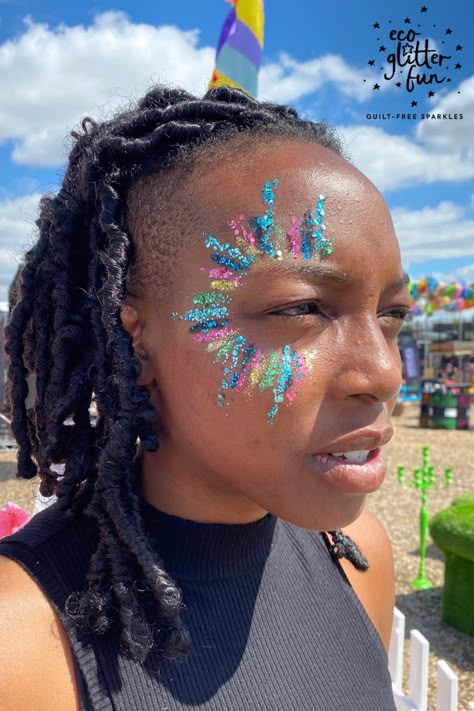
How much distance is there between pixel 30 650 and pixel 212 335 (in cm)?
64

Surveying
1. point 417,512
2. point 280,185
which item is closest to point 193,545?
point 280,185

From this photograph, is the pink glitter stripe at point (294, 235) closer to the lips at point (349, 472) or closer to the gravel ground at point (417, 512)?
the lips at point (349, 472)

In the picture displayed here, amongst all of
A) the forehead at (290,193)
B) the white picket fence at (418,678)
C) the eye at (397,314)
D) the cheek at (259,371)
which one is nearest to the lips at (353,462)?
the cheek at (259,371)

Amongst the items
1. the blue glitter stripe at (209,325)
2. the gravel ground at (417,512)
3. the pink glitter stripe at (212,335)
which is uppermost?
the blue glitter stripe at (209,325)

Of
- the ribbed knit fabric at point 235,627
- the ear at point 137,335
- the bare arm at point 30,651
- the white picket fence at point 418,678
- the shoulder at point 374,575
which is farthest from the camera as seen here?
the white picket fence at point 418,678

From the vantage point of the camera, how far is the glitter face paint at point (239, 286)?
1.14m

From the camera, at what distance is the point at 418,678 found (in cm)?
323

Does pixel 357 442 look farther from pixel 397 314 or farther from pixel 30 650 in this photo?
pixel 30 650

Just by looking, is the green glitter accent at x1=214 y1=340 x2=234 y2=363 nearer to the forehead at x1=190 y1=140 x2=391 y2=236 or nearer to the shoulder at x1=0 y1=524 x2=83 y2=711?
the forehead at x1=190 y1=140 x2=391 y2=236

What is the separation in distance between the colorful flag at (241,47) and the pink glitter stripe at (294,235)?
345 centimetres

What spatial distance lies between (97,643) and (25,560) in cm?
20

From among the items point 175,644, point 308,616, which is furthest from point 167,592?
point 308,616

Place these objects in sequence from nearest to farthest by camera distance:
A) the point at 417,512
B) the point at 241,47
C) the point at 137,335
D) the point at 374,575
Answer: the point at 137,335 → the point at 374,575 → the point at 241,47 → the point at 417,512

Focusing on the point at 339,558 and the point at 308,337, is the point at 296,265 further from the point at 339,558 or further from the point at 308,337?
the point at 339,558
